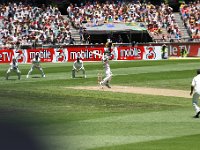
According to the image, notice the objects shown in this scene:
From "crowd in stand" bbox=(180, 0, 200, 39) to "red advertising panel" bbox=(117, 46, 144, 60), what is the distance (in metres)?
12.1

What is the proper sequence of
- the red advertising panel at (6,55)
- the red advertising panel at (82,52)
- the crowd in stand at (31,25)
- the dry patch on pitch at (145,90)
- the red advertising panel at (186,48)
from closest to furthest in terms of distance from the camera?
the dry patch on pitch at (145,90) → the red advertising panel at (6,55) → the red advertising panel at (82,52) → the crowd in stand at (31,25) → the red advertising panel at (186,48)

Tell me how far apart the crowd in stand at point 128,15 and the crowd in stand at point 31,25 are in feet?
8.41

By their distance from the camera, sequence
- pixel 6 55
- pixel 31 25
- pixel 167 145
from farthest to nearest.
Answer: pixel 31 25
pixel 6 55
pixel 167 145

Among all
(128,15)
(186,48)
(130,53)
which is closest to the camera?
(130,53)

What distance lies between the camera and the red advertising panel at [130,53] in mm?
56656

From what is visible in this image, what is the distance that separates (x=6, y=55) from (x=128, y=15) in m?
20.2

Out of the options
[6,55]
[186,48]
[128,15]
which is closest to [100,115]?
[6,55]

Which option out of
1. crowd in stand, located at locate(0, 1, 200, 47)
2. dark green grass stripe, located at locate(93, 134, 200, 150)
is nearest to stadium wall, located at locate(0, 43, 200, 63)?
crowd in stand, located at locate(0, 1, 200, 47)

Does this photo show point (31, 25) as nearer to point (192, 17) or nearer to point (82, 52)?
point (82, 52)

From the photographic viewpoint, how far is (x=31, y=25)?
60.8 meters

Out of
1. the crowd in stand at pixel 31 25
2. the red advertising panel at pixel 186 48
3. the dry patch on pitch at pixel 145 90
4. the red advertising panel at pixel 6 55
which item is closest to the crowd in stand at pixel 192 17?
the red advertising panel at pixel 186 48

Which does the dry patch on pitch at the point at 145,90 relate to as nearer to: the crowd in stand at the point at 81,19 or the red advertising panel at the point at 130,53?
the red advertising panel at the point at 130,53

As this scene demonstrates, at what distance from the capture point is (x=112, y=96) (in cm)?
2542

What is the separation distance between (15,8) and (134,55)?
15033 millimetres
